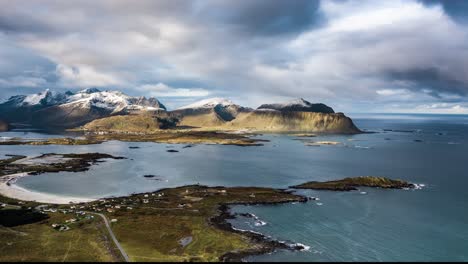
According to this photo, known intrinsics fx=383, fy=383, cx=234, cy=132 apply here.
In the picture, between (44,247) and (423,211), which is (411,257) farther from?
(44,247)

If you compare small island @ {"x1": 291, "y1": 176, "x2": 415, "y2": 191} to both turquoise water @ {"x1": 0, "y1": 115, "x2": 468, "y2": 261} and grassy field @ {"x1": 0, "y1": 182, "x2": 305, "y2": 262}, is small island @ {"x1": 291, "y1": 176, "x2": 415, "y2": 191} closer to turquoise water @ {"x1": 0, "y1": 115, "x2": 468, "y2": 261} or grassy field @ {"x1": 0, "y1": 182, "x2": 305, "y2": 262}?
turquoise water @ {"x1": 0, "y1": 115, "x2": 468, "y2": 261}

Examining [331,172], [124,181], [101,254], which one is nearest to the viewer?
[101,254]

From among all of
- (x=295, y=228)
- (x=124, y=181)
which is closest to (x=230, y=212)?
(x=295, y=228)

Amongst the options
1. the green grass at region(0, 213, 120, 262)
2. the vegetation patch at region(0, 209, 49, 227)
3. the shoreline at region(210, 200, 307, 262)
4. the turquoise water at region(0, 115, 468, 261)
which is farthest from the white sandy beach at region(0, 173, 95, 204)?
the shoreline at region(210, 200, 307, 262)

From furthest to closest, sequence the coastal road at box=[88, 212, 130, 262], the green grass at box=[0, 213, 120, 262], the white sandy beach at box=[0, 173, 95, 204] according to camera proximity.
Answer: the white sandy beach at box=[0, 173, 95, 204]
the coastal road at box=[88, 212, 130, 262]
the green grass at box=[0, 213, 120, 262]

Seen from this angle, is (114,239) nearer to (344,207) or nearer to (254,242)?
(254,242)

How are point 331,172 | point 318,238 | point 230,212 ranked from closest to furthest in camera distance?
point 318,238, point 230,212, point 331,172

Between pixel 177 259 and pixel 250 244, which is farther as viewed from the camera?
pixel 250 244

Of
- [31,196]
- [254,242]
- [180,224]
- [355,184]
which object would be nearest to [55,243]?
[180,224]
